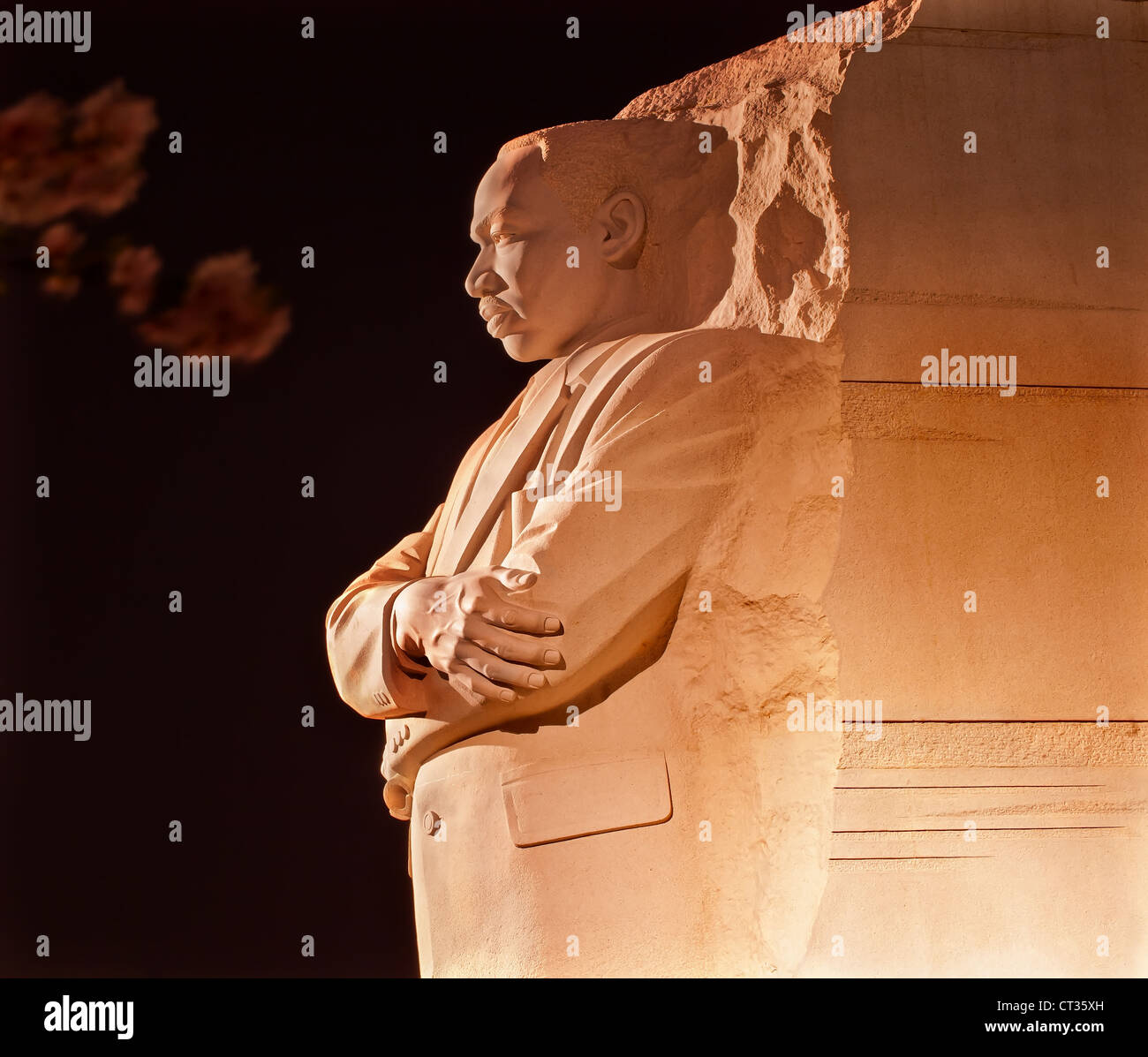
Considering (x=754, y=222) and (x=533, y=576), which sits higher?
(x=754, y=222)

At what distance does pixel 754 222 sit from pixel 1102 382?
3.22ft

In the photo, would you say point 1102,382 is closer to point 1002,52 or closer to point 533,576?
point 1002,52

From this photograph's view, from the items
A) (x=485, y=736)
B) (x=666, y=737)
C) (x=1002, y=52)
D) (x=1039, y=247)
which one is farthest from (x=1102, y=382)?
(x=485, y=736)

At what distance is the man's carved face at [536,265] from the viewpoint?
4574 mm

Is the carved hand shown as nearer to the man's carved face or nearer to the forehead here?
the man's carved face

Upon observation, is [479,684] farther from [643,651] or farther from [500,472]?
[500,472]

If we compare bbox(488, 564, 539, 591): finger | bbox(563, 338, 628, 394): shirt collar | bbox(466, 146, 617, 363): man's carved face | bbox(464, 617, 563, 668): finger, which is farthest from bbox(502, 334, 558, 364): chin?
bbox(464, 617, 563, 668): finger

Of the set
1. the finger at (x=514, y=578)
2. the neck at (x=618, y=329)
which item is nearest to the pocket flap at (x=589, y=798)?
the finger at (x=514, y=578)

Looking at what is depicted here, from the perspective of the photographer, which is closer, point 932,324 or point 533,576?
point 533,576

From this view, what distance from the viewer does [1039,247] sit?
4469 millimetres

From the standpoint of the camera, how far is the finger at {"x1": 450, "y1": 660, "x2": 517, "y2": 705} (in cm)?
397

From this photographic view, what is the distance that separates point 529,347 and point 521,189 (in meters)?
0.42

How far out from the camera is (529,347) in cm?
469

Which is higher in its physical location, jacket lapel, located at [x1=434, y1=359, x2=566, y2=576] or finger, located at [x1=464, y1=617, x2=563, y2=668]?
jacket lapel, located at [x1=434, y1=359, x2=566, y2=576]
